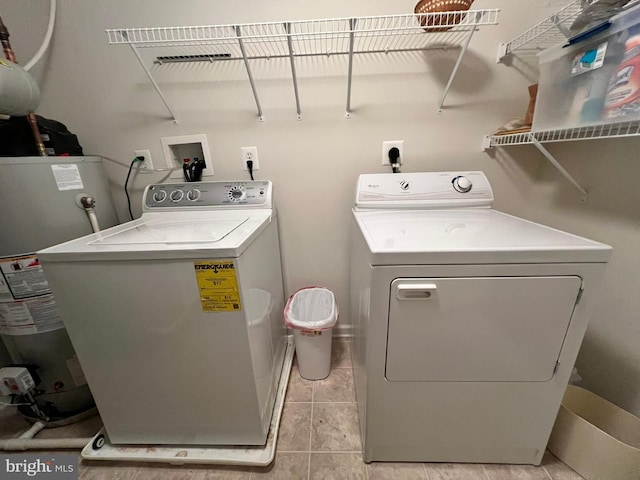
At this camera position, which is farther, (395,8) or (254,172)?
(254,172)

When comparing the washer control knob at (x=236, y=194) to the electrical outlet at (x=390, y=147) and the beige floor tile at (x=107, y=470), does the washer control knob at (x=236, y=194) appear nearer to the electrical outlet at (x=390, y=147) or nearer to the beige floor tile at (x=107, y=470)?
the electrical outlet at (x=390, y=147)

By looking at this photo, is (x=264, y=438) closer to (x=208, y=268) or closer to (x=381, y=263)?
(x=208, y=268)

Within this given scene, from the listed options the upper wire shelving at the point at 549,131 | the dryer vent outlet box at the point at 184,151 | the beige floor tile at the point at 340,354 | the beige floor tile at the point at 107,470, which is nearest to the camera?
the upper wire shelving at the point at 549,131

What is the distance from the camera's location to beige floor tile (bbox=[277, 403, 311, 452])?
1.05 m

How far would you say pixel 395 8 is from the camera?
3.75 ft

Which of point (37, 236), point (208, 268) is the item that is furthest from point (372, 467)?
point (37, 236)

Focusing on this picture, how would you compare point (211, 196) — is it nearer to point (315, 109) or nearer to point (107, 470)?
point (315, 109)

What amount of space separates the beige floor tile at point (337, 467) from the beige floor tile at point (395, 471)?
1.4 inches

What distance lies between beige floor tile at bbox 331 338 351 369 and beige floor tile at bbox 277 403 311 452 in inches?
12.3

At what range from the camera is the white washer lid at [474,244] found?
657mm

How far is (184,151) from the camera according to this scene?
1.42 meters

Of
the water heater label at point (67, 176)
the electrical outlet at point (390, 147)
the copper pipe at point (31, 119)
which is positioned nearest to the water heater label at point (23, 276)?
the water heater label at point (67, 176)

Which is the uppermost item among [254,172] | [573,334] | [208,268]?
[254,172]

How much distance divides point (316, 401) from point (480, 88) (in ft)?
6.09
